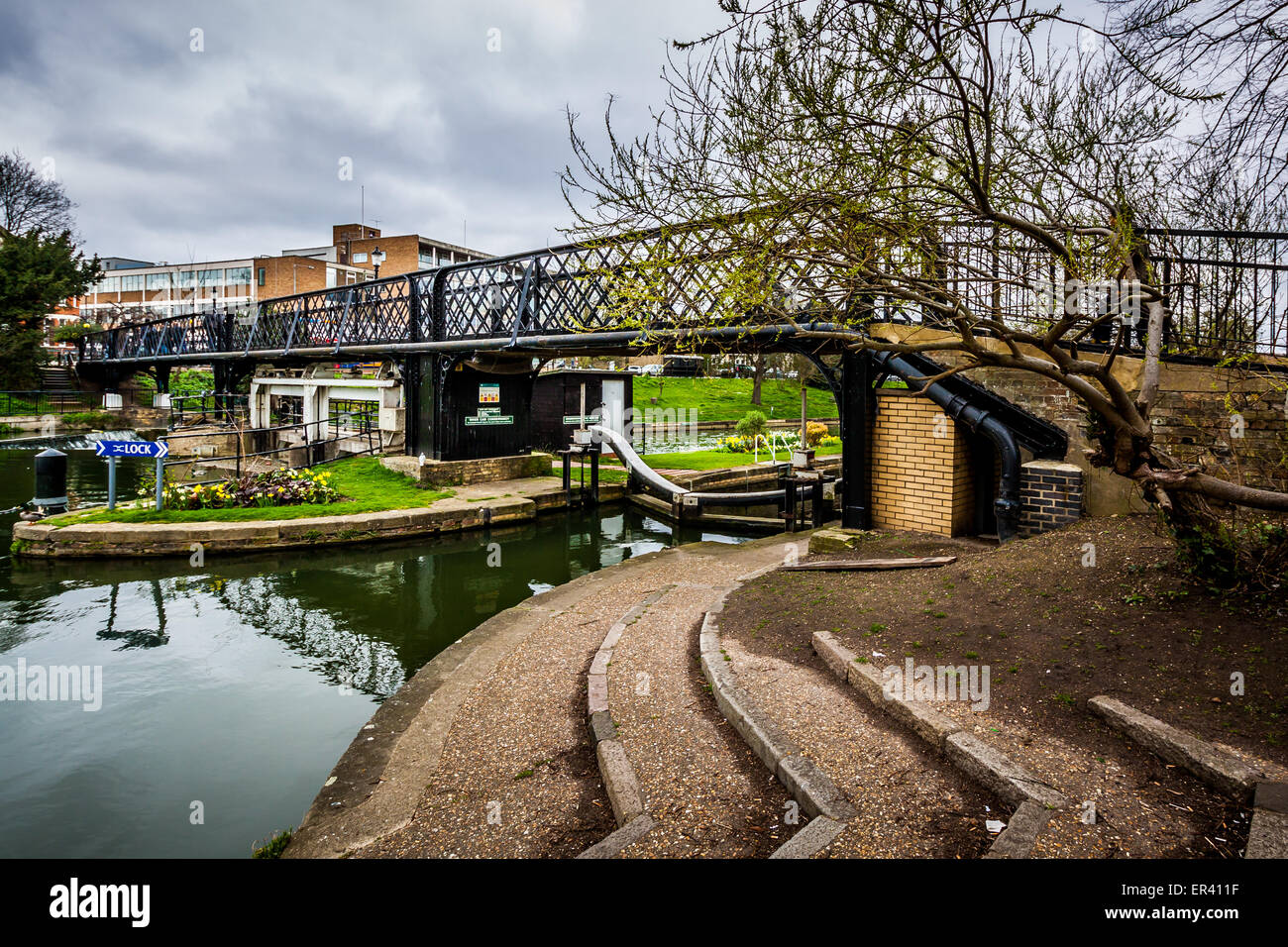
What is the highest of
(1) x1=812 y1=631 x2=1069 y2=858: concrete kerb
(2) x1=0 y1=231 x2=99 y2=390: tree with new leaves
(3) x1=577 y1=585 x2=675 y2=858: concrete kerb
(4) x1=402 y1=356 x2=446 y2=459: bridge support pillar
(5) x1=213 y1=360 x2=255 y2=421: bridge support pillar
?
(2) x1=0 y1=231 x2=99 y2=390: tree with new leaves

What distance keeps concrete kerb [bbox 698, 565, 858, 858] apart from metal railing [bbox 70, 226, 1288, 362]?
2708mm

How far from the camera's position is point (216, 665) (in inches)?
306

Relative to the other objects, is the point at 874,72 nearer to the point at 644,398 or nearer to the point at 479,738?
the point at 479,738

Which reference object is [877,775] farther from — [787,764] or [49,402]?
[49,402]

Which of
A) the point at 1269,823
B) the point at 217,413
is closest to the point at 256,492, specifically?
the point at 1269,823

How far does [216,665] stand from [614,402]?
18.7m

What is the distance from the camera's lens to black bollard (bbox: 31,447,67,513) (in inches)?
529

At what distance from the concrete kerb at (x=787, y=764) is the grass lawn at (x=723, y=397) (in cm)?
3416

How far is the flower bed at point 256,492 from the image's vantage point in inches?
555

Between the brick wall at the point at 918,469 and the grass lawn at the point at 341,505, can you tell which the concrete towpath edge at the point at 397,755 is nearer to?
the brick wall at the point at 918,469

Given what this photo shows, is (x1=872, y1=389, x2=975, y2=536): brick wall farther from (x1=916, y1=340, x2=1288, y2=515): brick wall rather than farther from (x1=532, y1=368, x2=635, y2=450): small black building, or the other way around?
(x1=532, y1=368, x2=635, y2=450): small black building

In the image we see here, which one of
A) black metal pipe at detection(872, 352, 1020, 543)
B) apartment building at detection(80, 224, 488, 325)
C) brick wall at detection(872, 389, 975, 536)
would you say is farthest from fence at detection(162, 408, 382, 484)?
apartment building at detection(80, 224, 488, 325)

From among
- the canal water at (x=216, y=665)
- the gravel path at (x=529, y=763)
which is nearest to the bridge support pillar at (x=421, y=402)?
the canal water at (x=216, y=665)
